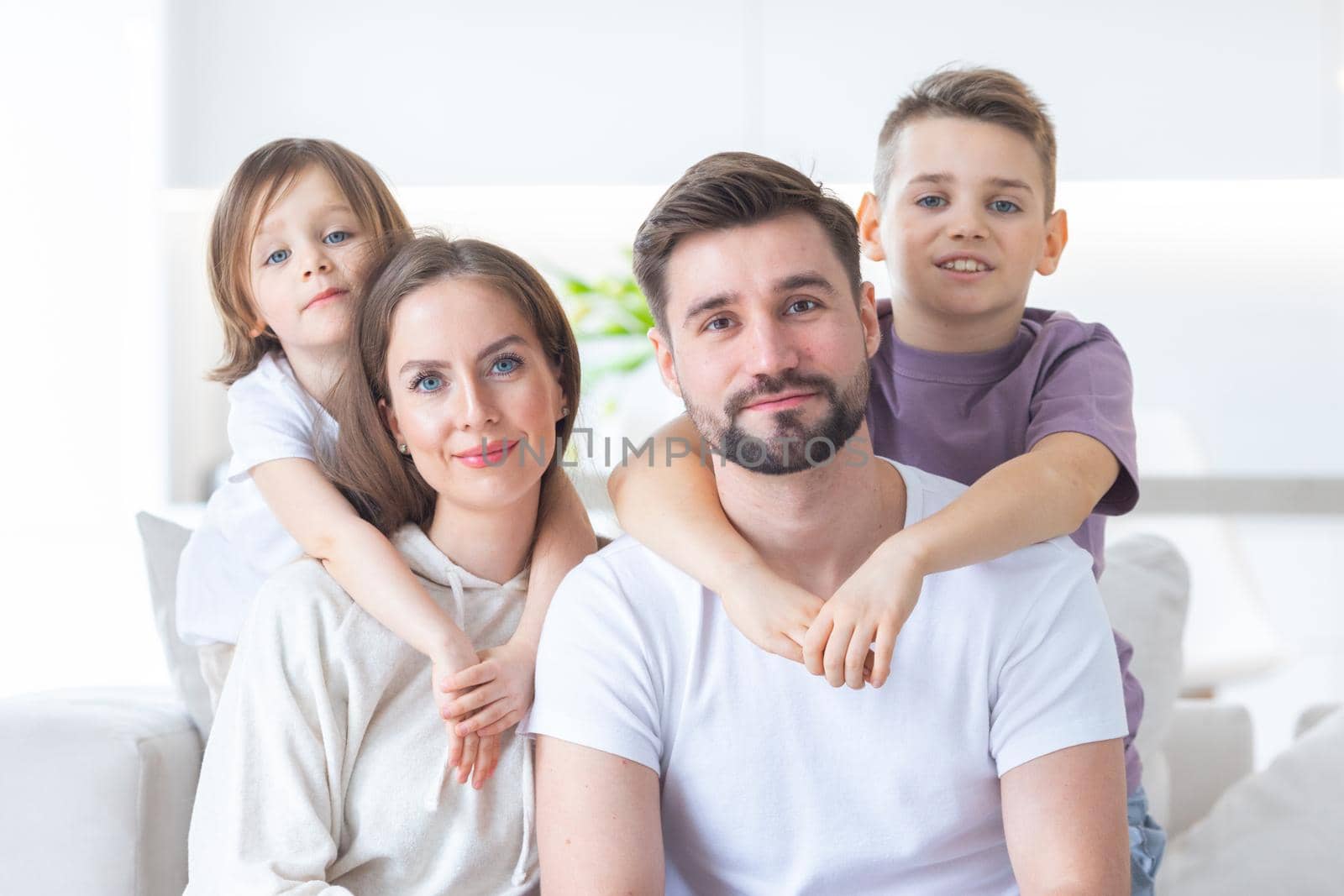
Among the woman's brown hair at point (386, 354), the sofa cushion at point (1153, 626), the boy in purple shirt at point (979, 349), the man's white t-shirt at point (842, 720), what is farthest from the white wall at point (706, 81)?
the man's white t-shirt at point (842, 720)

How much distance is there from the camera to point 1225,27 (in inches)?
124

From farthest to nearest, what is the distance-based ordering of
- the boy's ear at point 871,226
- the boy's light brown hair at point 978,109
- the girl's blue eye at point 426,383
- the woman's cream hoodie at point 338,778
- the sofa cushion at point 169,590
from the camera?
1. the sofa cushion at point 169,590
2. the boy's ear at point 871,226
3. the boy's light brown hair at point 978,109
4. the girl's blue eye at point 426,383
5. the woman's cream hoodie at point 338,778

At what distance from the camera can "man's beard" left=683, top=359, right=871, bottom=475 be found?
4.01 feet

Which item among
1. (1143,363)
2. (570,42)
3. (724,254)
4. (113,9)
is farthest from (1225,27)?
(113,9)

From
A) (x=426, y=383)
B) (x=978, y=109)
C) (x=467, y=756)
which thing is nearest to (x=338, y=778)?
(x=467, y=756)

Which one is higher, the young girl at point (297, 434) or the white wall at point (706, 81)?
the white wall at point (706, 81)

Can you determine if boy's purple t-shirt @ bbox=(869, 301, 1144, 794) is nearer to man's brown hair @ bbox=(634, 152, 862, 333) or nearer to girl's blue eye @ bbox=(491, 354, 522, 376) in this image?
man's brown hair @ bbox=(634, 152, 862, 333)

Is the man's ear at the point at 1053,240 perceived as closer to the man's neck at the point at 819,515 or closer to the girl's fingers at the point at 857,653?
the man's neck at the point at 819,515

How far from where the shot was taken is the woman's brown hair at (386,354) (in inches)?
53.7

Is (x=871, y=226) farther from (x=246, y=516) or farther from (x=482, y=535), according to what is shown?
(x=246, y=516)

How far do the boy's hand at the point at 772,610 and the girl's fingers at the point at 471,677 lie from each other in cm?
25

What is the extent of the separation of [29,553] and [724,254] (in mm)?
3003

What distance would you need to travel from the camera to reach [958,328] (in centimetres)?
156

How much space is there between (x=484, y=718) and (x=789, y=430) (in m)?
0.41
